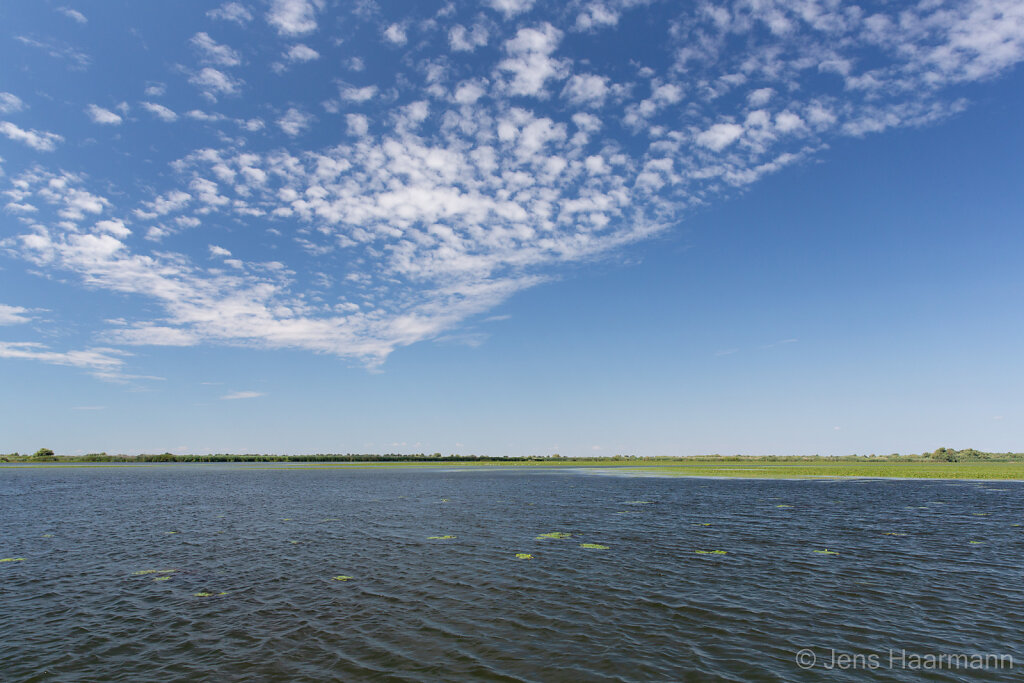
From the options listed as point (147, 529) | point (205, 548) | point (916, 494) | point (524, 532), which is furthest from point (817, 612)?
point (916, 494)

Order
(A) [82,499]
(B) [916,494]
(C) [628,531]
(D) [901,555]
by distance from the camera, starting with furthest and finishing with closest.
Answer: (B) [916,494] < (A) [82,499] < (C) [628,531] < (D) [901,555]

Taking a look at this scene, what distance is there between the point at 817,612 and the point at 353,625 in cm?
1769

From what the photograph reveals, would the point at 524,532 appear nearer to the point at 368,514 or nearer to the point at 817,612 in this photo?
the point at 368,514

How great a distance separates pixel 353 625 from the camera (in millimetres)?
17500

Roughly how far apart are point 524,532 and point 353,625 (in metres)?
20.3

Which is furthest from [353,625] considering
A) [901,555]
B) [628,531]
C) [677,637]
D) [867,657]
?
[901,555]

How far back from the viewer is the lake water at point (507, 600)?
14.5 meters

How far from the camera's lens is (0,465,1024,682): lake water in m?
14.5

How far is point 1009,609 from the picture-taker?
1894cm

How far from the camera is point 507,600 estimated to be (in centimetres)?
2027

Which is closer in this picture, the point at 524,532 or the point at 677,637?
the point at 677,637

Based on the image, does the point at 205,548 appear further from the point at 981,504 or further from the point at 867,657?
the point at 981,504

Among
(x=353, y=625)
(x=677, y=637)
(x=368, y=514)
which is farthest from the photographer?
(x=368, y=514)

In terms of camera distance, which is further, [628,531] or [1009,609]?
[628,531]
